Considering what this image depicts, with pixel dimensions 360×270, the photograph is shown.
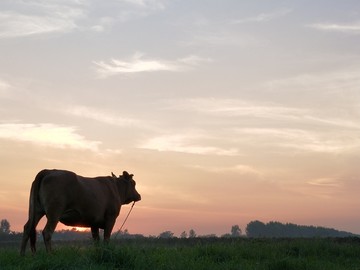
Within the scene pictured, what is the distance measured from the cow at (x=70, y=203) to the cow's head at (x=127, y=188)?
1454mm

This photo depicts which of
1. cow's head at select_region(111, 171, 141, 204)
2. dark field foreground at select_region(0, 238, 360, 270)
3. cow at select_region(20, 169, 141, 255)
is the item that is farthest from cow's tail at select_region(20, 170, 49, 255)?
cow's head at select_region(111, 171, 141, 204)

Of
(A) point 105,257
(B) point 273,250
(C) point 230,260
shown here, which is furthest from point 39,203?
(B) point 273,250

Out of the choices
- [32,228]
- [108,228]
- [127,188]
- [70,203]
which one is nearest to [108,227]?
[108,228]

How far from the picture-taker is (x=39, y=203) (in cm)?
1423

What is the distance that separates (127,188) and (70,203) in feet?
15.0

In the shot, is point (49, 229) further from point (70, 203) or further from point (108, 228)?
point (108, 228)

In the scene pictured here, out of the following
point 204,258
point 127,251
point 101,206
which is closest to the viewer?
point 127,251

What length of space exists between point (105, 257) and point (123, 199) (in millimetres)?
7750

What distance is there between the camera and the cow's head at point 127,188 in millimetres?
18755

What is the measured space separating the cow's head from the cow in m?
1.45

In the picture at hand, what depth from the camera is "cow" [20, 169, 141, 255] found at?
13.9m

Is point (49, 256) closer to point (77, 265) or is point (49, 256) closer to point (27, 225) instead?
point (77, 265)

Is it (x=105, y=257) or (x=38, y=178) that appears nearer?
(x=105, y=257)

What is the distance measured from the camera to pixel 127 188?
18.9 meters
